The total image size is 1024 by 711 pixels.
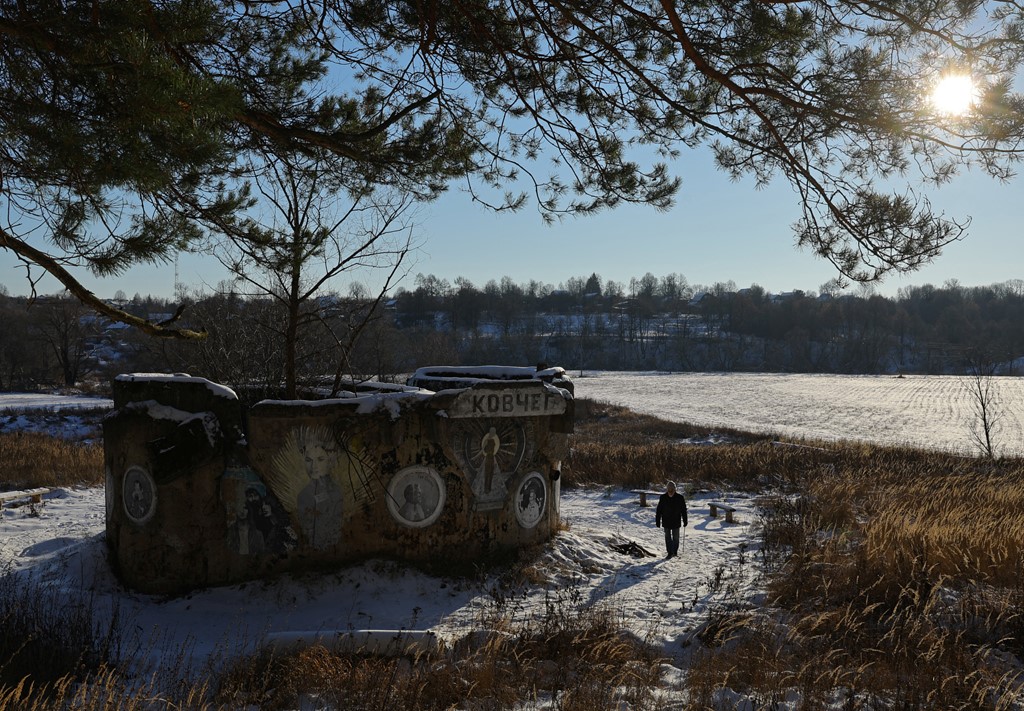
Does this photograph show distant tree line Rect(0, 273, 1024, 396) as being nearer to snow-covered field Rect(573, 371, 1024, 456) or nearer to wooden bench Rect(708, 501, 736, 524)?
snow-covered field Rect(573, 371, 1024, 456)

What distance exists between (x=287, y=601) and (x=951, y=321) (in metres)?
110

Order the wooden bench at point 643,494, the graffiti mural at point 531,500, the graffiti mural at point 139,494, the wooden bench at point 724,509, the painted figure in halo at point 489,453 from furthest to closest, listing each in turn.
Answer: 1. the wooden bench at point 643,494
2. the wooden bench at point 724,509
3. the graffiti mural at point 531,500
4. the painted figure in halo at point 489,453
5. the graffiti mural at point 139,494

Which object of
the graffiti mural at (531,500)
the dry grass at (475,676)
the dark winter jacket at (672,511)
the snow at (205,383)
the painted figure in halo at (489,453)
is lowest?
the dry grass at (475,676)

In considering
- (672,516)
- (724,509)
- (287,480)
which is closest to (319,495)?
(287,480)

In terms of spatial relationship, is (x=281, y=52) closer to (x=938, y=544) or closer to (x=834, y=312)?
(x=938, y=544)

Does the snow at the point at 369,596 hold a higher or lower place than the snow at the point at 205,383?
lower

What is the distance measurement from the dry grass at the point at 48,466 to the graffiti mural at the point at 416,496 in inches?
364

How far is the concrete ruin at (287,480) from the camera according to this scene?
23.4ft

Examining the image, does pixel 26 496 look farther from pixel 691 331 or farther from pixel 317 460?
pixel 691 331

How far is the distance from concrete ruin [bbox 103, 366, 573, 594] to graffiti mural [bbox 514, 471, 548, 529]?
0.49 m

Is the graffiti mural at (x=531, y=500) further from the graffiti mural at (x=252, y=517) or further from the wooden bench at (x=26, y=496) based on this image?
the wooden bench at (x=26, y=496)

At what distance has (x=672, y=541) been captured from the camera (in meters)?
9.19

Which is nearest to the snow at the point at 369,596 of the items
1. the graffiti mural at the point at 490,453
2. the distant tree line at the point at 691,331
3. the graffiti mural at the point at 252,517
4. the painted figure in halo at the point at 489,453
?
the graffiti mural at the point at 252,517

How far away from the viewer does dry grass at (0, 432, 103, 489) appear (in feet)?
43.6
